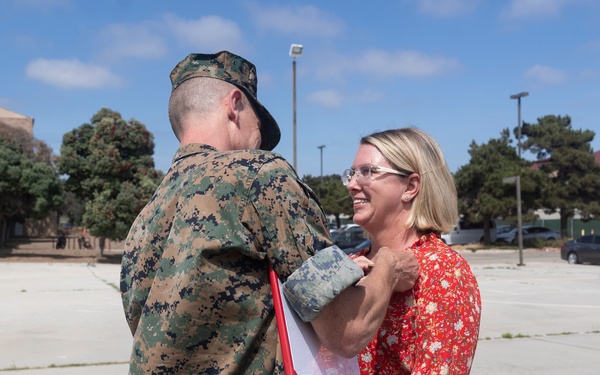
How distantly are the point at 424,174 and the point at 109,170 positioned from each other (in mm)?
25309

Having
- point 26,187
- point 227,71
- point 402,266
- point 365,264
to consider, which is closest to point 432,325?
point 402,266

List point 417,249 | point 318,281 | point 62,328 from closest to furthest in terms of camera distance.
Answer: point 318,281 → point 417,249 → point 62,328

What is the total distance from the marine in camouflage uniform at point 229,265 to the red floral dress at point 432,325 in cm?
49

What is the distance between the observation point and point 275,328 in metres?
1.68

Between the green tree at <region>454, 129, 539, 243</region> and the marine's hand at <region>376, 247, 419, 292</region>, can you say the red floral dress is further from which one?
the green tree at <region>454, 129, 539, 243</region>

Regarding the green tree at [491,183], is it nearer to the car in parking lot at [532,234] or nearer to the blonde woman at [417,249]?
the car in parking lot at [532,234]

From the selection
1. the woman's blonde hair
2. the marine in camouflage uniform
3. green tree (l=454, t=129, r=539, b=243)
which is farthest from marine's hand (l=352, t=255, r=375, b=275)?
green tree (l=454, t=129, r=539, b=243)

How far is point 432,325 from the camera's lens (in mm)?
1982

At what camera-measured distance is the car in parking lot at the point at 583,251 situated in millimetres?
24586

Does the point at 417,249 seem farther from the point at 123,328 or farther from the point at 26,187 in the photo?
the point at 26,187

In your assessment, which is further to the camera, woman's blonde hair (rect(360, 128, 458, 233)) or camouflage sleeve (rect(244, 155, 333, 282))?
woman's blonde hair (rect(360, 128, 458, 233))

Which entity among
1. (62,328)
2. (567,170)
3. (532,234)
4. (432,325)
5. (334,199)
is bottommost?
(62,328)

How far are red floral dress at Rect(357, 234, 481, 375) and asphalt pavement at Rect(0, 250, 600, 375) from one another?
464cm

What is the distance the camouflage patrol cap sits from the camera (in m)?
2.01
